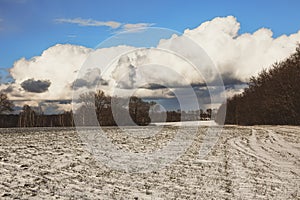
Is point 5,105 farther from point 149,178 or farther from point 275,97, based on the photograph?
point 149,178

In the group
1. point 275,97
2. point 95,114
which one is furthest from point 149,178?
point 95,114

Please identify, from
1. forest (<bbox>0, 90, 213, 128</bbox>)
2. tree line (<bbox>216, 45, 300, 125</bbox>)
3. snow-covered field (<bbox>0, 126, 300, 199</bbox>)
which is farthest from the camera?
forest (<bbox>0, 90, 213, 128</bbox>)

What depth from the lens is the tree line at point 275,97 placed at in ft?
160

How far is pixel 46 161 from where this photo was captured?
14.4 meters

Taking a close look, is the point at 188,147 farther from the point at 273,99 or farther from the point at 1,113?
the point at 1,113

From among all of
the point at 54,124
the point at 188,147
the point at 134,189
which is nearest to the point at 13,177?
the point at 134,189

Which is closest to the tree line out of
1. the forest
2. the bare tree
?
the forest

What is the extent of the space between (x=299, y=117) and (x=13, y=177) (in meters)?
47.6

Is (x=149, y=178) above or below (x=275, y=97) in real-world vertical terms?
below

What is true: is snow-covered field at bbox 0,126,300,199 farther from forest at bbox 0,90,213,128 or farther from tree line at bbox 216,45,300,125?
forest at bbox 0,90,213,128

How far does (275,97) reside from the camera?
173 ft

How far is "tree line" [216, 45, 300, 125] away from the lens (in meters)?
48.6

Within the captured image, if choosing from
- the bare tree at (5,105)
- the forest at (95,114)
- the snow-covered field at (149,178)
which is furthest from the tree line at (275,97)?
the bare tree at (5,105)

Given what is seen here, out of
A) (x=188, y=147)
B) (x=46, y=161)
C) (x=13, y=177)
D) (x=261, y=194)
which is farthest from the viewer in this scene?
(x=188, y=147)
